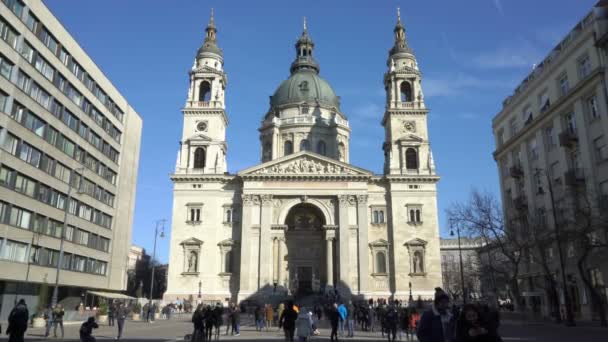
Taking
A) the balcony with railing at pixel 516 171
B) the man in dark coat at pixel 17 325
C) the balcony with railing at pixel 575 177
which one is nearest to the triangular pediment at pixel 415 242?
the balcony with railing at pixel 516 171

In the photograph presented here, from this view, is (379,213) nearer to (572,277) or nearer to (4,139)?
(572,277)

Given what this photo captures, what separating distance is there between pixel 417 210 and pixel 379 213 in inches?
158

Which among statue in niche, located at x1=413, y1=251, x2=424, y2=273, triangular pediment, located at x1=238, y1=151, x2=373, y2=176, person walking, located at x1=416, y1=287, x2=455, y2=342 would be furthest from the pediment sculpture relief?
person walking, located at x1=416, y1=287, x2=455, y2=342

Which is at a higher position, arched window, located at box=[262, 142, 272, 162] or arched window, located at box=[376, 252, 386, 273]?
arched window, located at box=[262, 142, 272, 162]

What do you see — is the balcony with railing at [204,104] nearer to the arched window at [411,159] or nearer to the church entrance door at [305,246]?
the church entrance door at [305,246]

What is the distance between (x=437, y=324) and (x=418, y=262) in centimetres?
4561

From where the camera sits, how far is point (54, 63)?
38.2m

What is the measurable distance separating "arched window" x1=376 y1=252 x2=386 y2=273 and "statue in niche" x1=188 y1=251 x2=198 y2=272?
1878 cm

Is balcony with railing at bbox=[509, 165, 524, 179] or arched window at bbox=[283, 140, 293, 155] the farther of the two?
arched window at bbox=[283, 140, 293, 155]

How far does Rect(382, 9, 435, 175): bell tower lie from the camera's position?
177 feet

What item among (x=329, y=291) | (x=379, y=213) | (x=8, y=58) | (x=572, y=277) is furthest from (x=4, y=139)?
(x=572, y=277)

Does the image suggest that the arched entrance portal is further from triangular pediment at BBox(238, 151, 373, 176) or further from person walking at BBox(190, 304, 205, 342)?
person walking at BBox(190, 304, 205, 342)

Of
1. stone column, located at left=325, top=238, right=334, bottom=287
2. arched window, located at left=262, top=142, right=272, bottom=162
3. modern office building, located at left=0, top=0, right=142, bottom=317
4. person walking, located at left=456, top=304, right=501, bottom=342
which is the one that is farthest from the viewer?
arched window, located at left=262, top=142, right=272, bottom=162

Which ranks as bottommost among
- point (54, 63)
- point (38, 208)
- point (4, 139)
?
point (38, 208)
